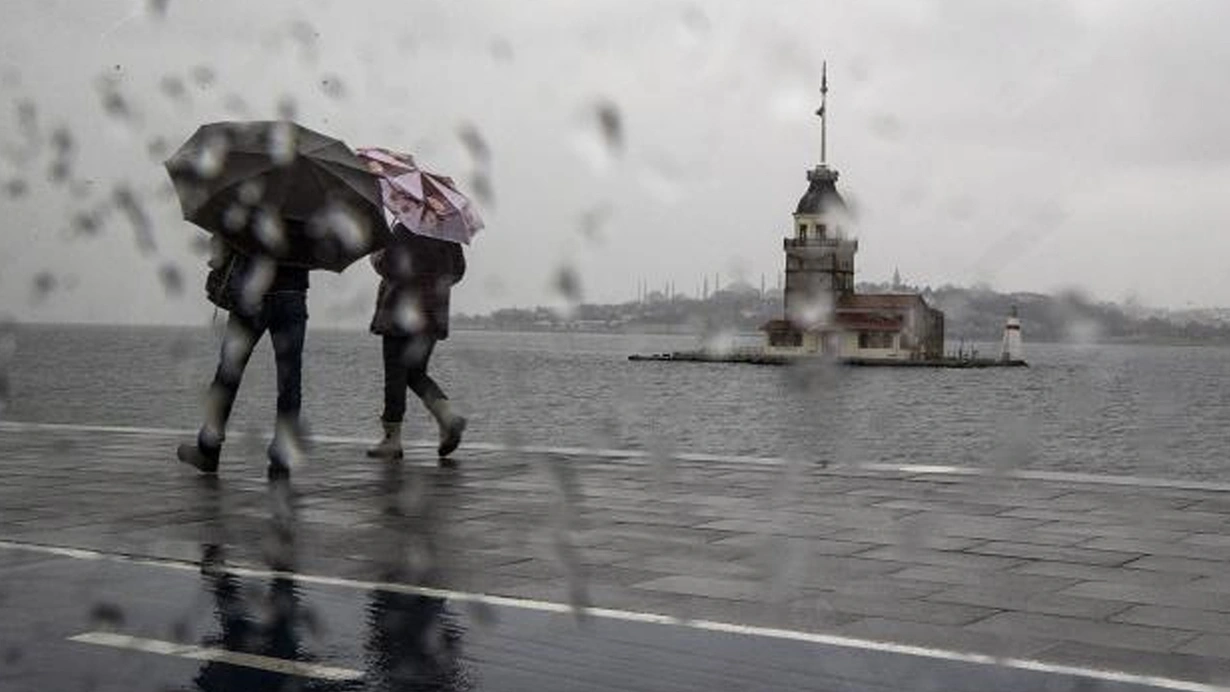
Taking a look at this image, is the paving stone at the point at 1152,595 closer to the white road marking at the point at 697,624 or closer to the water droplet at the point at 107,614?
the white road marking at the point at 697,624

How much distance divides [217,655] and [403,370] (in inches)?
285

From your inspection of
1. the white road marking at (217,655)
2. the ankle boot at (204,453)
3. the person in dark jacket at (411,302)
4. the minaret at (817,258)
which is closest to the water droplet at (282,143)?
the person in dark jacket at (411,302)

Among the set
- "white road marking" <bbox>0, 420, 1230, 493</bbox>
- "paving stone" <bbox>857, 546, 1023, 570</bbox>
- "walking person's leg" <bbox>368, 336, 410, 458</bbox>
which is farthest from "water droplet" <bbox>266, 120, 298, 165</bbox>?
"paving stone" <bbox>857, 546, 1023, 570</bbox>

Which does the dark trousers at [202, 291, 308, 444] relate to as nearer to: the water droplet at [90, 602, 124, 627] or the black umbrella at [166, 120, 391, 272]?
the black umbrella at [166, 120, 391, 272]

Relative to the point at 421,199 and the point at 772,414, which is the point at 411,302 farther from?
the point at 772,414

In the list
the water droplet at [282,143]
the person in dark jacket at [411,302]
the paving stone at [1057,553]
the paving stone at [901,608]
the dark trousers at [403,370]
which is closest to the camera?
the paving stone at [901,608]

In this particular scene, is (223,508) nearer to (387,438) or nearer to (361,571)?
(361,571)

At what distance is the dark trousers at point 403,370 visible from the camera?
1226 cm

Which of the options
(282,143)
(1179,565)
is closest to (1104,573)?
(1179,565)

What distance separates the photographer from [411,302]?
1219 centimetres

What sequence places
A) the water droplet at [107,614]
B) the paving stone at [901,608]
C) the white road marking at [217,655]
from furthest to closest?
the paving stone at [901,608] → the water droplet at [107,614] → the white road marking at [217,655]

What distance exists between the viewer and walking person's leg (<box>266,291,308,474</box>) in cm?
1063

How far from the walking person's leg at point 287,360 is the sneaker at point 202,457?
554 mm

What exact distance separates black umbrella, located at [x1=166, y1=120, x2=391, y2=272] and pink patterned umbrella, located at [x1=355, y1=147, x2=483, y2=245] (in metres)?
0.57
